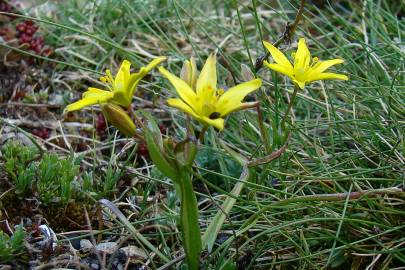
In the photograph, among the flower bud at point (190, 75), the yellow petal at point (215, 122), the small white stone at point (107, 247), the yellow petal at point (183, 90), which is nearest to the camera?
the yellow petal at point (215, 122)

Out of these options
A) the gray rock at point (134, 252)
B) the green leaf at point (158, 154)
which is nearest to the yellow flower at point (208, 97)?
the green leaf at point (158, 154)

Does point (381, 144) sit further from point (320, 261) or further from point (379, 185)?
point (320, 261)

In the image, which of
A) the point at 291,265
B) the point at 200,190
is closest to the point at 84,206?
the point at 200,190

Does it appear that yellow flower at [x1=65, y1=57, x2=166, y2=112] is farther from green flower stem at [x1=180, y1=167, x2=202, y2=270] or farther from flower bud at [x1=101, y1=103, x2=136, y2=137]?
green flower stem at [x1=180, y1=167, x2=202, y2=270]

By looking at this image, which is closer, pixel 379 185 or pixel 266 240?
pixel 266 240

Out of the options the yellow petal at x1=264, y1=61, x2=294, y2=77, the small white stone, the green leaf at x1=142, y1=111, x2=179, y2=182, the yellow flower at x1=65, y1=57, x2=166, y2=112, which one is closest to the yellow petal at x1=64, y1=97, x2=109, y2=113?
the yellow flower at x1=65, y1=57, x2=166, y2=112

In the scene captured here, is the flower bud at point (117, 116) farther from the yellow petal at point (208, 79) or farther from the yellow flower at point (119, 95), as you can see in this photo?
the yellow petal at point (208, 79)
